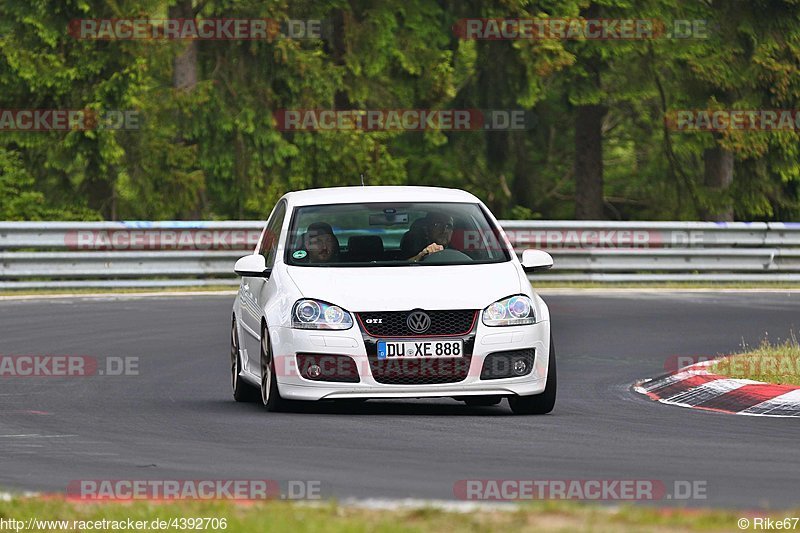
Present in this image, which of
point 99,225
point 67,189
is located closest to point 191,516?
point 99,225

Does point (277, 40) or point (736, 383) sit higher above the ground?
point (277, 40)

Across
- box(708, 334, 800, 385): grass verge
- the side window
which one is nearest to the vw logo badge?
the side window

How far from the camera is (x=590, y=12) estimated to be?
3503cm

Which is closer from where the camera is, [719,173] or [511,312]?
[511,312]

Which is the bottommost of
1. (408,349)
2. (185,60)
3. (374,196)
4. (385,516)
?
(408,349)

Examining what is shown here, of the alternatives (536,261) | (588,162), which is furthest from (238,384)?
(588,162)

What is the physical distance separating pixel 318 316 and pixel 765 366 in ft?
14.0

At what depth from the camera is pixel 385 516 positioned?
707cm

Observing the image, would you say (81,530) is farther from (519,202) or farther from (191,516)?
(519,202)

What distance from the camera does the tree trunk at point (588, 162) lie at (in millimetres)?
37469

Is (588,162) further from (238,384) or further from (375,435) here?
(375,435)

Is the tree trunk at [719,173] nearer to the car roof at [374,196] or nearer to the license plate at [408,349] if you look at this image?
the car roof at [374,196]

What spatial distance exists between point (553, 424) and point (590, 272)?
54.9ft

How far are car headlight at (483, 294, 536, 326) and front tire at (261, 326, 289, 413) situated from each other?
59.2 inches
